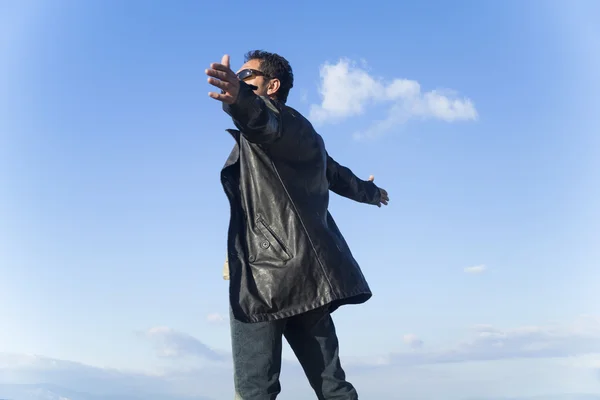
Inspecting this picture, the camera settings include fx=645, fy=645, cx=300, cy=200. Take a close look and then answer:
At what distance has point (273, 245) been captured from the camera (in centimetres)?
364

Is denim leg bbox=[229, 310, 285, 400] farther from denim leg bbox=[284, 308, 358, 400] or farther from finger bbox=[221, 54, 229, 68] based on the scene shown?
finger bbox=[221, 54, 229, 68]

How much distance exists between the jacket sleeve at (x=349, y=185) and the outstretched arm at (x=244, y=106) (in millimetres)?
1085

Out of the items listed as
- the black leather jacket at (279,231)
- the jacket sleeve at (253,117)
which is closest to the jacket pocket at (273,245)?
the black leather jacket at (279,231)

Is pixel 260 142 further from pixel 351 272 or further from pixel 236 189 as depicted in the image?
pixel 351 272

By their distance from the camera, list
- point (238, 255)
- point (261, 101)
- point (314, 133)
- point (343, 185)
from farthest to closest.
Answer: point (343, 185), point (314, 133), point (238, 255), point (261, 101)

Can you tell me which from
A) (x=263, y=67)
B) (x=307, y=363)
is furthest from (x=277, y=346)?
(x=263, y=67)

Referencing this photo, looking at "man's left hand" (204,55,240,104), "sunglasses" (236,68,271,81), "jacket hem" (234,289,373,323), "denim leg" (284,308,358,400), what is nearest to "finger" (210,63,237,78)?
"man's left hand" (204,55,240,104)

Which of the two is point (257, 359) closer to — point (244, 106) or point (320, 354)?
→ point (320, 354)

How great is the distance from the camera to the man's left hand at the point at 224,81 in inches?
125

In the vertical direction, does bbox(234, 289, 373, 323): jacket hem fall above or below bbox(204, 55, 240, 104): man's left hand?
below

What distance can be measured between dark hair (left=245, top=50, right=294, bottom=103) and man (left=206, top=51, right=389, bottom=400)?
0.36 metres

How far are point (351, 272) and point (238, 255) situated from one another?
26.7 inches

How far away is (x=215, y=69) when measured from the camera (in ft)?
10.5

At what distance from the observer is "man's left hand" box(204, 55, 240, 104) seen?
319cm
